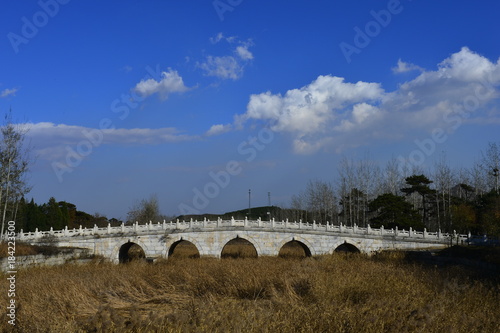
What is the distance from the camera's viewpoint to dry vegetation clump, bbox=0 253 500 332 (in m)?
6.20

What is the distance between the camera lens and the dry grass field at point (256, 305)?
6207 millimetres

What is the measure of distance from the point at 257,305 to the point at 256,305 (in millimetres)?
405

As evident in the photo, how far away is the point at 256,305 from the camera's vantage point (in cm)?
781

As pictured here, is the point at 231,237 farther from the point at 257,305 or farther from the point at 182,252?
the point at 257,305

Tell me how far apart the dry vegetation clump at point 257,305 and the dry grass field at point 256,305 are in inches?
0.8

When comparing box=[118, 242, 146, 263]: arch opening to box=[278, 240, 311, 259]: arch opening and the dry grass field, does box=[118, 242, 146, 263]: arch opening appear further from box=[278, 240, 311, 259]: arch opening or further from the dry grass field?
the dry grass field

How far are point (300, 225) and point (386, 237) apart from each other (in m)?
6.91

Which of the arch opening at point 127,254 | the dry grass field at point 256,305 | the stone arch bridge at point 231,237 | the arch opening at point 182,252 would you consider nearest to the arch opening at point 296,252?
the stone arch bridge at point 231,237

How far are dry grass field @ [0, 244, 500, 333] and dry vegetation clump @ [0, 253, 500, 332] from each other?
2 cm

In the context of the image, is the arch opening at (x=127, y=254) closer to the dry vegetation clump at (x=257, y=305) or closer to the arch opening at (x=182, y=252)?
the arch opening at (x=182, y=252)

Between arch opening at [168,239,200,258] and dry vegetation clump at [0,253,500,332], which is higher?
dry vegetation clump at [0,253,500,332]

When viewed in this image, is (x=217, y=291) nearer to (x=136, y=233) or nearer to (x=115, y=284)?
(x=115, y=284)

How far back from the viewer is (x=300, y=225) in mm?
33469

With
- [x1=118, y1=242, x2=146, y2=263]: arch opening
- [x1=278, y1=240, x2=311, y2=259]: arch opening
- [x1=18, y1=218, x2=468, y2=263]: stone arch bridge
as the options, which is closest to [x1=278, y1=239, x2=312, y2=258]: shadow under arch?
[x1=278, y1=240, x2=311, y2=259]: arch opening
